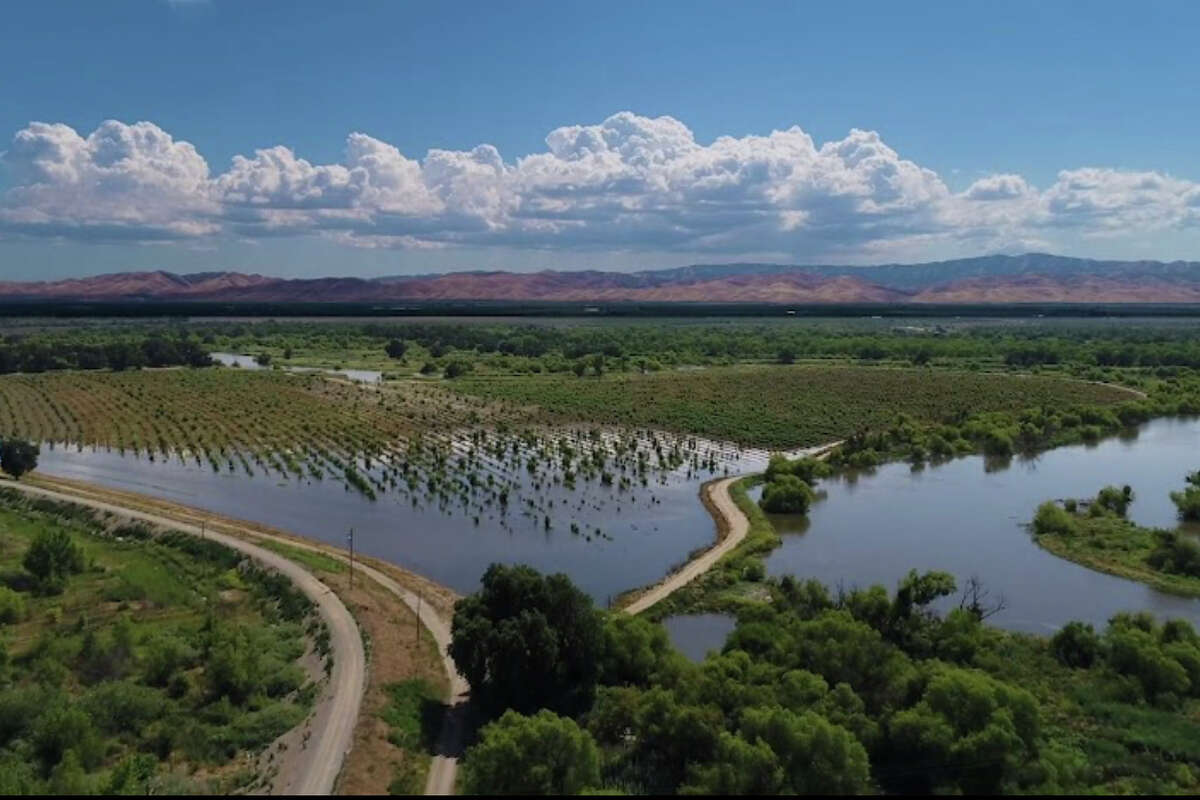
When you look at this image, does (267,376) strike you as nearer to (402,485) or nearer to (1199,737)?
(402,485)

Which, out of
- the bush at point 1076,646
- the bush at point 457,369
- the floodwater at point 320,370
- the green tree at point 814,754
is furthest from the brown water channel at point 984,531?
the floodwater at point 320,370

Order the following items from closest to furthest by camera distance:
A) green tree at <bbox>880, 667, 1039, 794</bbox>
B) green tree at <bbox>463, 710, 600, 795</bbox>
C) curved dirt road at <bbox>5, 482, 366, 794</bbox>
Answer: green tree at <bbox>463, 710, 600, 795</bbox>
green tree at <bbox>880, 667, 1039, 794</bbox>
curved dirt road at <bbox>5, 482, 366, 794</bbox>

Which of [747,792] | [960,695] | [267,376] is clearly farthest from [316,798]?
[267,376]

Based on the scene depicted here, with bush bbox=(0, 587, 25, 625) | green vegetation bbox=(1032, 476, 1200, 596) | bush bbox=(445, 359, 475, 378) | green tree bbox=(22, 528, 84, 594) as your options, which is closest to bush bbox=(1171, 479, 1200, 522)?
green vegetation bbox=(1032, 476, 1200, 596)

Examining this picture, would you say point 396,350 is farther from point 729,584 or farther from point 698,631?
point 698,631

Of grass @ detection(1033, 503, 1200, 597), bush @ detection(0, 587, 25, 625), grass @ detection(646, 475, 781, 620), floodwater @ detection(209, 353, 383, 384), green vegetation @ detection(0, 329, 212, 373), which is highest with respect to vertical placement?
green vegetation @ detection(0, 329, 212, 373)

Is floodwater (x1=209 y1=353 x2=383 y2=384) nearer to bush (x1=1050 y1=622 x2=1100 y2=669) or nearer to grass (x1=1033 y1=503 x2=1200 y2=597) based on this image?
grass (x1=1033 y1=503 x2=1200 y2=597)
